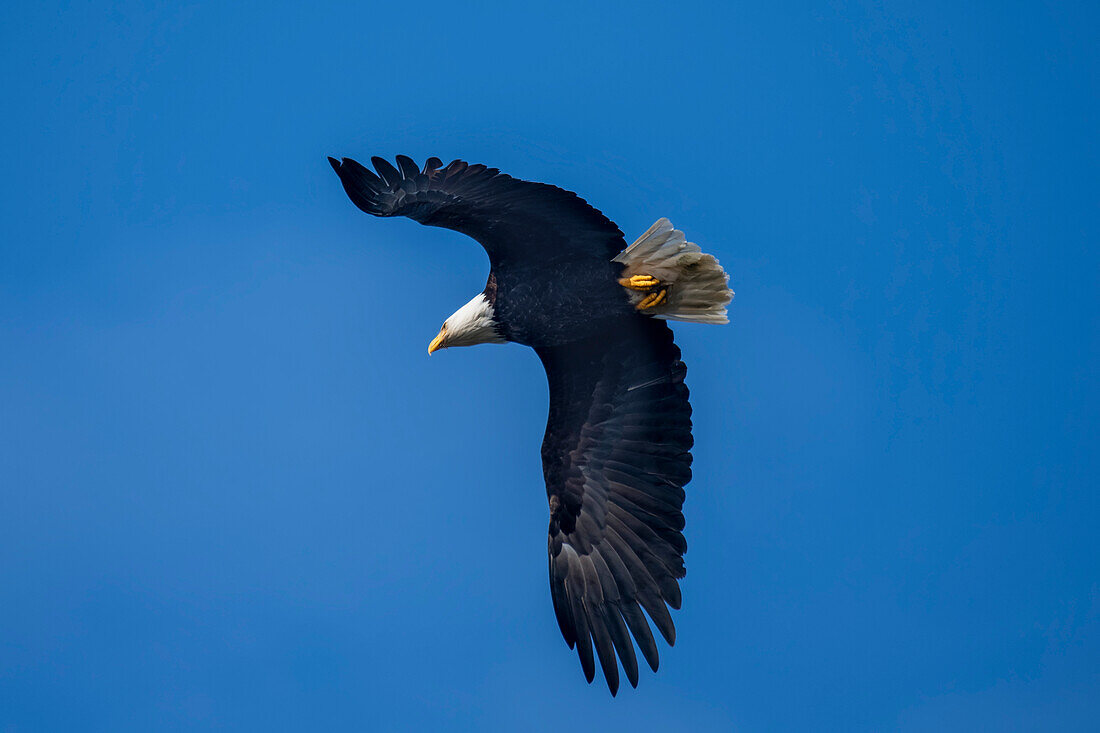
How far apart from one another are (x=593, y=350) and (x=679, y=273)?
0.95 m

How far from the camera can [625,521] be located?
10016 mm

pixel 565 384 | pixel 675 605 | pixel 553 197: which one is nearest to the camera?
pixel 553 197

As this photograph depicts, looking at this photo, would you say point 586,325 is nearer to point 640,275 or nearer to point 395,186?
point 640,275

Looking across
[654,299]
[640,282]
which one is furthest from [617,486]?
[640,282]

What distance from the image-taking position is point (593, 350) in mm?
9961

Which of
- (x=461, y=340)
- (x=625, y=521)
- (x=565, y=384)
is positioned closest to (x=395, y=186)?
(x=461, y=340)

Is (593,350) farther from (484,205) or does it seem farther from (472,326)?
(484,205)

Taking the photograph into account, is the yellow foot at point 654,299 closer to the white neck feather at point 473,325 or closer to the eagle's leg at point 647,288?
the eagle's leg at point 647,288

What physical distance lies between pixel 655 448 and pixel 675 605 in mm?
1190

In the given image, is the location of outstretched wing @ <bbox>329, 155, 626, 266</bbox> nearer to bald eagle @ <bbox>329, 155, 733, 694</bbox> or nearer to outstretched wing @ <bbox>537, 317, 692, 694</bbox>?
bald eagle @ <bbox>329, 155, 733, 694</bbox>

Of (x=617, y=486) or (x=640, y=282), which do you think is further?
(x=617, y=486)

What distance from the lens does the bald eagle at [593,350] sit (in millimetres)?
9086

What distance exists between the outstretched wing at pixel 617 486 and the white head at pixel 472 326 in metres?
0.53

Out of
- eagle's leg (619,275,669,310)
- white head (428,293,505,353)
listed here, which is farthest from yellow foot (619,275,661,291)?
white head (428,293,505,353)
